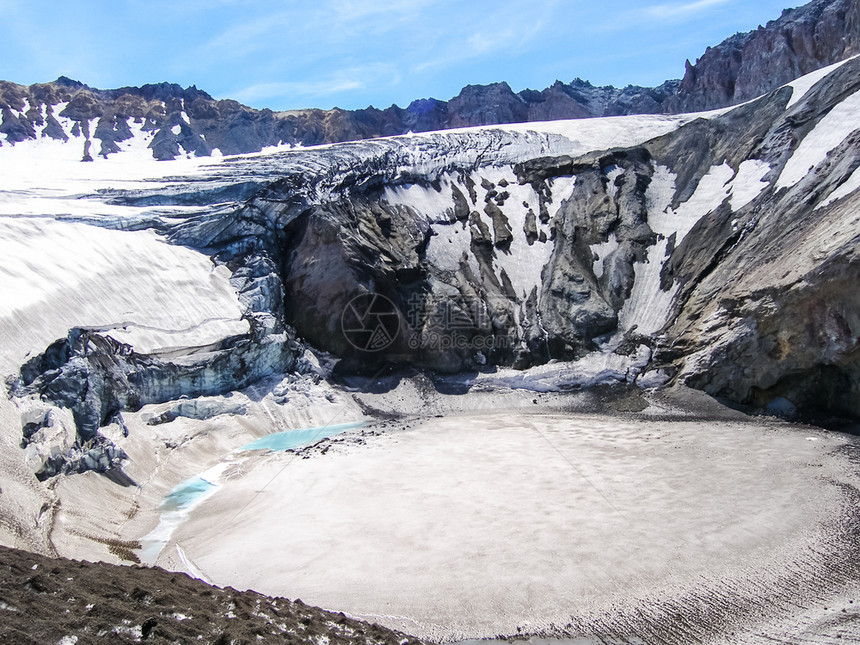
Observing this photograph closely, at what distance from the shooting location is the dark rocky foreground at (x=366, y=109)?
51.6 metres

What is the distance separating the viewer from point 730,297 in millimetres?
19047

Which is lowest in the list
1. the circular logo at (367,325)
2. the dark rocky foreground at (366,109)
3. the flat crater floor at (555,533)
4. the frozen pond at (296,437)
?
the frozen pond at (296,437)

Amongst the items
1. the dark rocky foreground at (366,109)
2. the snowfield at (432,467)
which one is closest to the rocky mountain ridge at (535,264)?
the snowfield at (432,467)

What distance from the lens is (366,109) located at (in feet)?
238

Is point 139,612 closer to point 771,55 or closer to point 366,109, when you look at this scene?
point 771,55

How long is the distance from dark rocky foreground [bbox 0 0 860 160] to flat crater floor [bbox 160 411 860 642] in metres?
48.8

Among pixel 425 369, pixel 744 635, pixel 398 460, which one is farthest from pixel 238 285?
pixel 744 635

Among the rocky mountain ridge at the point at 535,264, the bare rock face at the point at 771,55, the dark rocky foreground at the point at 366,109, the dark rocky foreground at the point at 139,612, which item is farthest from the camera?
the dark rocky foreground at the point at 366,109

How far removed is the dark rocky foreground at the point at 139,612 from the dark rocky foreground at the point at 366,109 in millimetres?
56899

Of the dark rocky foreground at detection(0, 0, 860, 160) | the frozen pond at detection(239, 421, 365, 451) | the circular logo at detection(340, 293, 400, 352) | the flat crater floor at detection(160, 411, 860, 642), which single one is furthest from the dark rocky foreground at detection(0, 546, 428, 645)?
the dark rocky foreground at detection(0, 0, 860, 160)

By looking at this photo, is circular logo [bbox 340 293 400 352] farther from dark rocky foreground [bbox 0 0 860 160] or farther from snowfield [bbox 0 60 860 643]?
dark rocky foreground [bbox 0 0 860 160]

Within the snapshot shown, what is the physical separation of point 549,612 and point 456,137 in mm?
29188

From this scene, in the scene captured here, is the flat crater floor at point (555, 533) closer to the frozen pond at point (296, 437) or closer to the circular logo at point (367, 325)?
the frozen pond at point (296, 437)

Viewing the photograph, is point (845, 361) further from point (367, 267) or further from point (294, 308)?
point (294, 308)
